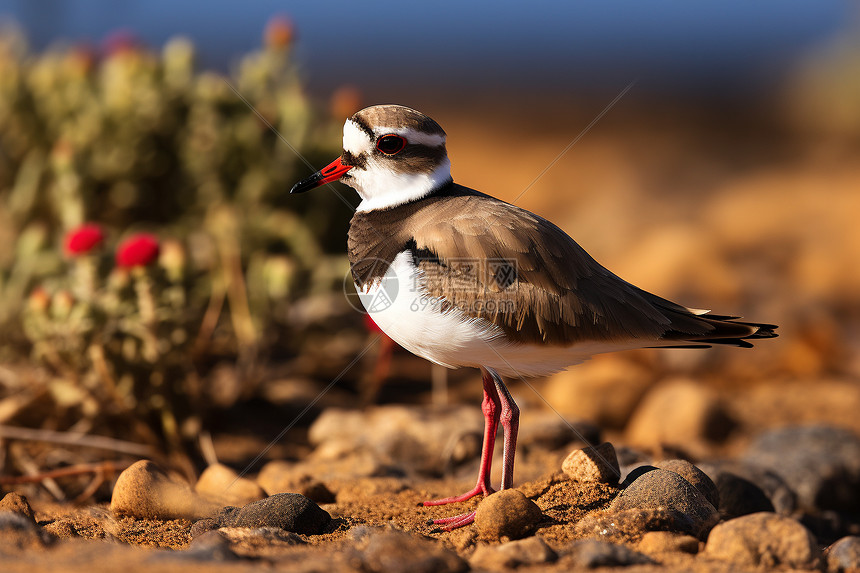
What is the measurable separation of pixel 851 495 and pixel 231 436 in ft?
15.1

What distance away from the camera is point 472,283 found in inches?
155

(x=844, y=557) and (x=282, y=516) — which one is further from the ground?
(x=844, y=557)

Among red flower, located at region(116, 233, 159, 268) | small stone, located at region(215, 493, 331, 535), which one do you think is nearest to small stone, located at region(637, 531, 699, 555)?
small stone, located at region(215, 493, 331, 535)

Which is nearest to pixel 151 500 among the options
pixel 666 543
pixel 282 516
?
pixel 282 516

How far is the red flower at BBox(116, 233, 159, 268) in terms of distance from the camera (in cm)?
514

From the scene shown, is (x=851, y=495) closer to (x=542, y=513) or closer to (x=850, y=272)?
(x=542, y=513)

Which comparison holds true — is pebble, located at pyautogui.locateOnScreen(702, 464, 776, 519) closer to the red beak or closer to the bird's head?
the bird's head

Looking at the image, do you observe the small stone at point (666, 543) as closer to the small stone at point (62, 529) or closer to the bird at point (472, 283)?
the bird at point (472, 283)

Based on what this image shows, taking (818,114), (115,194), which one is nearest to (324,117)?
(115,194)

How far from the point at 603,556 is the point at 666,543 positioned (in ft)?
1.47

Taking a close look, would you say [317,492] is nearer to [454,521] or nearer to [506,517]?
[454,521]

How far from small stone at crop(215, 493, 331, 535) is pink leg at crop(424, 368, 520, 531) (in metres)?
0.60

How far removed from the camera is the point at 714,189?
1517 cm

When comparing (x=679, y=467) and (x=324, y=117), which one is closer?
(x=679, y=467)
